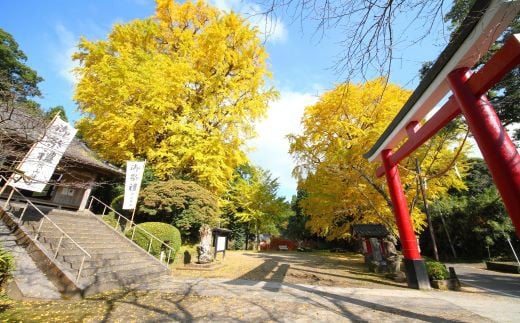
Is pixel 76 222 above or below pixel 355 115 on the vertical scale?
below

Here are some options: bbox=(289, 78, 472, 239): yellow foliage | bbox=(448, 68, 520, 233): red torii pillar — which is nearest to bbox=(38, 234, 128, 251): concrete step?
bbox=(289, 78, 472, 239): yellow foliage

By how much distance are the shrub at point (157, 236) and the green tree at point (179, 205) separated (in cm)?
132

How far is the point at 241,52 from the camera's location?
642 inches

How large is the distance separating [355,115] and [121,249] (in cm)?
1347

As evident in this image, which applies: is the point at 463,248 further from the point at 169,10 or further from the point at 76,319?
the point at 169,10

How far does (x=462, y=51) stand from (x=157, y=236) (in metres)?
11.3

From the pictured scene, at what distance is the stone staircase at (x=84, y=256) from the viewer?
629 centimetres

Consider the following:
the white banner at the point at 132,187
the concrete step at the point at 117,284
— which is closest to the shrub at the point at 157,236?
the white banner at the point at 132,187

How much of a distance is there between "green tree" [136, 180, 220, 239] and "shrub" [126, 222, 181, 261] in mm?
1322

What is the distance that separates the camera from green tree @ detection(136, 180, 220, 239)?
39.9 ft

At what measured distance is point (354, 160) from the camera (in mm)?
12688

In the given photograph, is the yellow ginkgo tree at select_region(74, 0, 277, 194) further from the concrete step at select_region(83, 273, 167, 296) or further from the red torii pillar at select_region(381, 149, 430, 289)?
the red torii pillar at select_region(381, 149, 430, 289)

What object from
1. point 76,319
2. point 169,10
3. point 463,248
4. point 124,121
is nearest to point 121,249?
point 76,319

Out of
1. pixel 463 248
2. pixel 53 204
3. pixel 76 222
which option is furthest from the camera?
pixel 463 248
